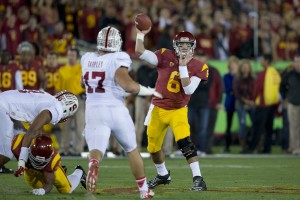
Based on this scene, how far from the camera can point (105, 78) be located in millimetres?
9297

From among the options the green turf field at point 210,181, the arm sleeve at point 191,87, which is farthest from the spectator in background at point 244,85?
the arm sleeve at point 191,87

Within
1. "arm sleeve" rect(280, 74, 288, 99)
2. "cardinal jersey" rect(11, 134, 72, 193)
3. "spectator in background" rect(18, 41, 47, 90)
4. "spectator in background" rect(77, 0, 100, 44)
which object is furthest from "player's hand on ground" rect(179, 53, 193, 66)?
"spectator in background" rect(77, 0, 100, 44)

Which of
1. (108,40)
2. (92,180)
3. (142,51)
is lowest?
(92,180)

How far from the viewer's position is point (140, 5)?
2094cm

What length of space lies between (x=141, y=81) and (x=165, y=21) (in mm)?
3702

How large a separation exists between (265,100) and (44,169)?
936 cm

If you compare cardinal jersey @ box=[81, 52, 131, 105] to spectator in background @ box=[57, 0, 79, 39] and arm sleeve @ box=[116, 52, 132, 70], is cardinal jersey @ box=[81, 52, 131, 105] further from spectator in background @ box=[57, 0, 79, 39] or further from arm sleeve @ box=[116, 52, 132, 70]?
spectator in background @ box=[57, 0, 79, 39]

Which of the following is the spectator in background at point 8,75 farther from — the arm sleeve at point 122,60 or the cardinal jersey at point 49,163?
the arm sleeve at point 122,60

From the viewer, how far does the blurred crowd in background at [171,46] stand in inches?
664

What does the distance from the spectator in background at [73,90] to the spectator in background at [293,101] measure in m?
4.03

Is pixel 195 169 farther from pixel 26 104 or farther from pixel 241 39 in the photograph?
pixel 241 39

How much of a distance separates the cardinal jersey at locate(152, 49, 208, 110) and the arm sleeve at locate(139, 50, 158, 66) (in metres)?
0.10

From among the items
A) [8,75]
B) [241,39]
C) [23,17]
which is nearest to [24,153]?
[8,75]

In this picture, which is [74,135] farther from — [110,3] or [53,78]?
[110,3]
